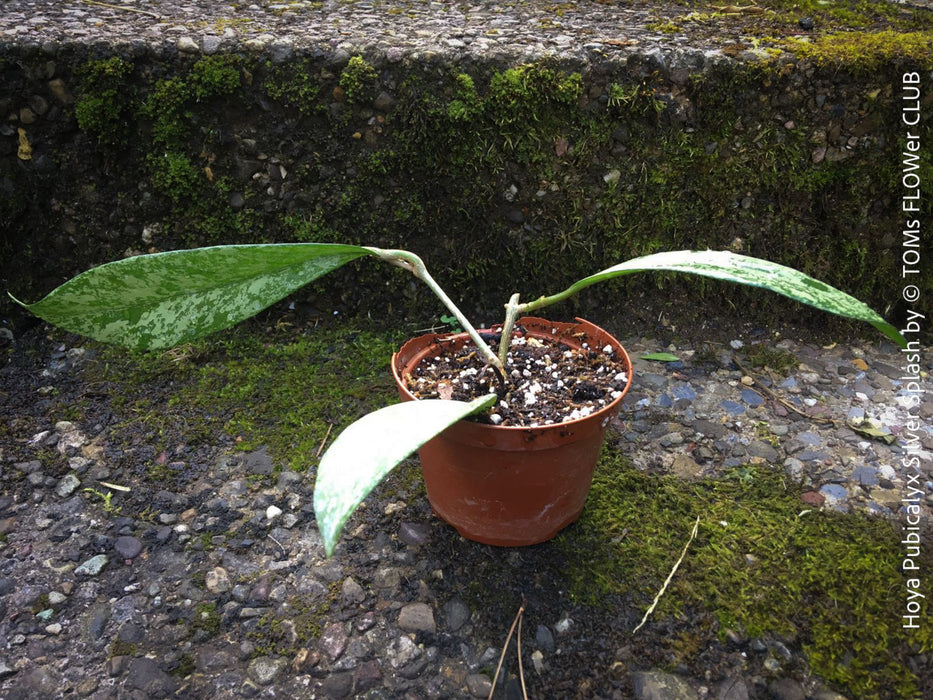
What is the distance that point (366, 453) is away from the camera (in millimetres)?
765

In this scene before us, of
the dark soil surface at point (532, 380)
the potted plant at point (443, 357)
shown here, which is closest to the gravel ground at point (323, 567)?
the potted plant at point (443, 357)

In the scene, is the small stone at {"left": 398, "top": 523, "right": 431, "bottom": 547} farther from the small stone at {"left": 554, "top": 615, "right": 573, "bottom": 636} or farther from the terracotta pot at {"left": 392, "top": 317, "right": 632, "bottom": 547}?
the small stone at {"left": 554, "top": 615, "right": 573, "bottom": 636}

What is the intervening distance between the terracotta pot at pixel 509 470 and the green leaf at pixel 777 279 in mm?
237

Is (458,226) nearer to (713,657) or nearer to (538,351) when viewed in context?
(538,351)

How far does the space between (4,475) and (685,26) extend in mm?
Answer: 1743

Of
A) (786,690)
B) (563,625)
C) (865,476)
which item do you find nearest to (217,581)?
(563,625)

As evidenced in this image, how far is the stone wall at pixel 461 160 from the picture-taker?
1.45 meters

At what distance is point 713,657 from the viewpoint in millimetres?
999

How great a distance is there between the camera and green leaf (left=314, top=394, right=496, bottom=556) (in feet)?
2.32

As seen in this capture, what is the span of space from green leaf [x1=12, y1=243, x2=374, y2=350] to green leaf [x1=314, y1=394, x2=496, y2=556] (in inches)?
10.8

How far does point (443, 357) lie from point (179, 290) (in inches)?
17.2

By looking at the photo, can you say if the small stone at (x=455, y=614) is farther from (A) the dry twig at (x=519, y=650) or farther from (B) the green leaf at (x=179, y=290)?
(B) the green leaf at (x=179, y=290)

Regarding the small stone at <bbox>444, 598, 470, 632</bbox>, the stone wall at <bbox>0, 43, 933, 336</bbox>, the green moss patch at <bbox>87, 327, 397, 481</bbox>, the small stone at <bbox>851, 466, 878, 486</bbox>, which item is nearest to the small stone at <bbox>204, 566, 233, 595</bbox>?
the green moss patch at <bbox>87, 327, 397, 481</bbox>

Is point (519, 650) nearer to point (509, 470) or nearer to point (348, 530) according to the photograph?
point (509, 470)
